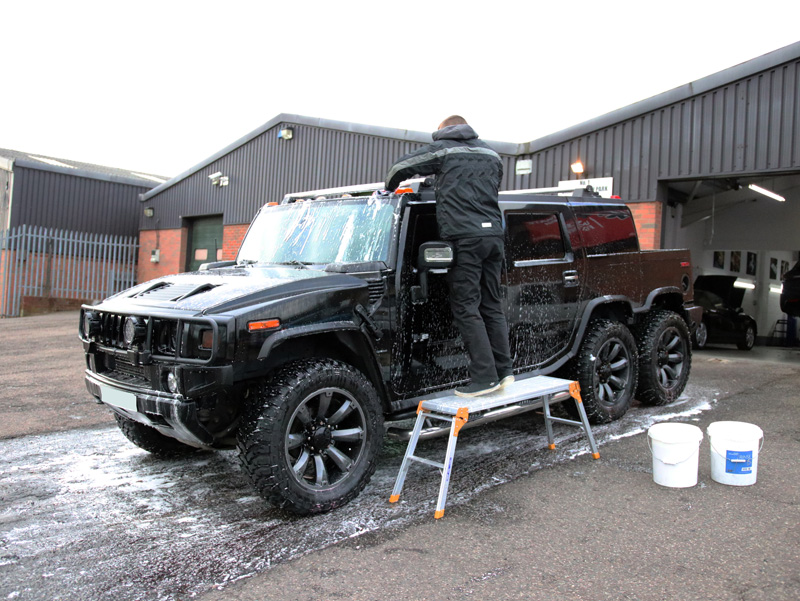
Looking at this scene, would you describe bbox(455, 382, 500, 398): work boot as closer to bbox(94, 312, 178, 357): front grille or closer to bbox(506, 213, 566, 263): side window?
bbox(506, 213, 566, 263): side window

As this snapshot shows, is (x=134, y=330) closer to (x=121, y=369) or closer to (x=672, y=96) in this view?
(x=121, y=369)

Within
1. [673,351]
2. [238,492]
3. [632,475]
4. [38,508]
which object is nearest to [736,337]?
[673,351]

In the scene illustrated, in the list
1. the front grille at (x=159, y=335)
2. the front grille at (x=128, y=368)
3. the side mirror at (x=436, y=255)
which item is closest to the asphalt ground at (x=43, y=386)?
the front grille at (x=128, y=368)

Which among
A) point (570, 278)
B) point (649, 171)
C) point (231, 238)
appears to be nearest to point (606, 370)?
point (570, 278)

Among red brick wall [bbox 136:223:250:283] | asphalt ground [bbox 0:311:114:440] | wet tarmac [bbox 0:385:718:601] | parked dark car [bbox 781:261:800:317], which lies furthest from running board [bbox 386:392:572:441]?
red brick wall [bbox 136:223:250:283]

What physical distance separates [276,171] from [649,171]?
32.5 ft

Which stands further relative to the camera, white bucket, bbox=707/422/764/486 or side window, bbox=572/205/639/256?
side window, bbox=572/205/639/256

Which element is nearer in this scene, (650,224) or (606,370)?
(606,370)

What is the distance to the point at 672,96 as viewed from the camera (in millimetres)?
10812

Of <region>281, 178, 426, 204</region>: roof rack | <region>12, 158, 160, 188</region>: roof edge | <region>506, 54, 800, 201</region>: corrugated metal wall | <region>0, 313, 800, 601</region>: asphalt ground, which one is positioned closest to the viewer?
<region>0, 313, 800, 601</region>: asphalt ground

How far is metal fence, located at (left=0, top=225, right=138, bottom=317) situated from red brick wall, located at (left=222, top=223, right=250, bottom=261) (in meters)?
4.01

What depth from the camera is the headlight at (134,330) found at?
3729 mm

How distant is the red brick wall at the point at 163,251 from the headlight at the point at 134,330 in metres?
16.3

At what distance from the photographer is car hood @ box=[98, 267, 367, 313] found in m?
3.68
